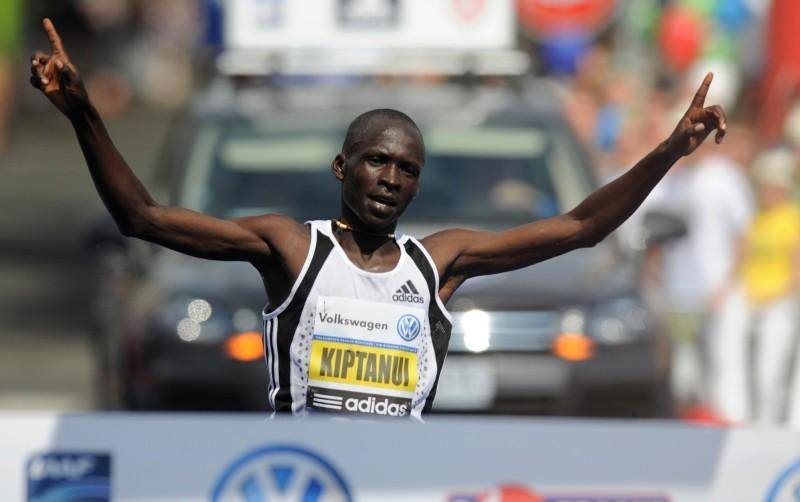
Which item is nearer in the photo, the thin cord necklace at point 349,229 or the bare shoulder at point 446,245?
the thin cord necklace at point 349,229

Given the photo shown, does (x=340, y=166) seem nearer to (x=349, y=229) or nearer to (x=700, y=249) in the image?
(x=349, y=229)

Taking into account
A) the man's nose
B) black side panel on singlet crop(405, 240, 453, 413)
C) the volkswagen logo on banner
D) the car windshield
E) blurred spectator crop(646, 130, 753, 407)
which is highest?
blurred spectator crop(646, 130, 753, 407)

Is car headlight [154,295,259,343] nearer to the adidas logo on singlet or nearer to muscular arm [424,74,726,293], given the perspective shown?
muscular arm [424,74,726,293]

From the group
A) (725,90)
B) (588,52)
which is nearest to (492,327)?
(725,90)

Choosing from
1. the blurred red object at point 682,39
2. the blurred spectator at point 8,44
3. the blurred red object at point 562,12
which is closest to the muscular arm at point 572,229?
the blurred red object at point 682,39

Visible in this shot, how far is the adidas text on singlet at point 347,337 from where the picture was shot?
14.9 feet

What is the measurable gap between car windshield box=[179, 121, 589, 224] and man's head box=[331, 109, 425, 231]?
4130mm

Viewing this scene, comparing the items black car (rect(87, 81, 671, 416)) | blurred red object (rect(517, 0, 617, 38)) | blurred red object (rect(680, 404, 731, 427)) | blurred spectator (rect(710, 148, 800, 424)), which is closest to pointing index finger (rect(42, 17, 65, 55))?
black car (rect(87, 81, 671, 416))

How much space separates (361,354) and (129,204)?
2.16 ft

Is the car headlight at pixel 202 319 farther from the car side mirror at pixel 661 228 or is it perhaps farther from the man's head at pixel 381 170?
the man's head at pixel 381 170

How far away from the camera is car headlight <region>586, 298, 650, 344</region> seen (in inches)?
322

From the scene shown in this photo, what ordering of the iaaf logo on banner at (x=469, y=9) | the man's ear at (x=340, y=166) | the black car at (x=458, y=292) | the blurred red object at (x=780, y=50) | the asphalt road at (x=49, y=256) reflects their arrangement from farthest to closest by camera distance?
the blurred red object at (x=780, y=50) → the asphalt road at (x=49, y=256) → the iaaf logo on banner at (x=469, y=9) → the black car at (x=458, y=292) → the man's ear at (x=340, y=166)

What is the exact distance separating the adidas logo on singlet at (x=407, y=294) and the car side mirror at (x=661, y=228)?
4529 mm

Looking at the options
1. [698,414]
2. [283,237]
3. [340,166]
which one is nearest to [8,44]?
[698,414]
